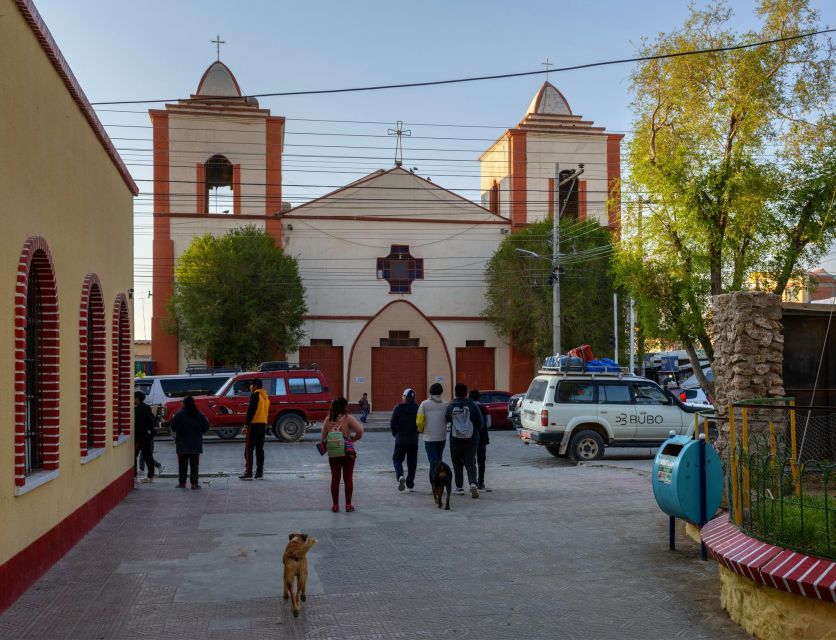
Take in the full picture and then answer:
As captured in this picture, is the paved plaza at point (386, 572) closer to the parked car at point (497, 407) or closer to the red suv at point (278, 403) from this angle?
the red suv at point (278, 403)

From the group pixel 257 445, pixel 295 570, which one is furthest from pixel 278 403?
pixel 295 570

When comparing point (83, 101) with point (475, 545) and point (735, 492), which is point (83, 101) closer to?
point (475, 545)

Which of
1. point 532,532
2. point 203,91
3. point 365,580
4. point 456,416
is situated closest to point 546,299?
point 203,91

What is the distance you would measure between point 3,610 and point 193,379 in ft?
71.8

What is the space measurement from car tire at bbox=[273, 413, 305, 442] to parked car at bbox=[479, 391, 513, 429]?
7.93 m

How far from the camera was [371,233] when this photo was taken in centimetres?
4141

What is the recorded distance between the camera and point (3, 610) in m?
7.46

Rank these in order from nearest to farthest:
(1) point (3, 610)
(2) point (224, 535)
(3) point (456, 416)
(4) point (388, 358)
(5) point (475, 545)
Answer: (1) point (3, 610), (5) point (475, 545), (2) point (224, 535), (3) point (456, 416), (4) point (388, 358)

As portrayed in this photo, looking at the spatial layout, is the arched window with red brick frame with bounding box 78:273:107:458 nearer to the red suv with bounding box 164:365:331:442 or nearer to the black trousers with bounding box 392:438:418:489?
the black trousers with bounding box 392:438:418:489

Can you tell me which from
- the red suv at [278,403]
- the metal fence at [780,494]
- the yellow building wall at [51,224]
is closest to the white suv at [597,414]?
the red suv at [278,403]

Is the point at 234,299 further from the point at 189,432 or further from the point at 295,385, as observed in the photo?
the point at 189,432

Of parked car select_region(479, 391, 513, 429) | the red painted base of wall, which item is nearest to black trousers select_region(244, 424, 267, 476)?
the red painted base of wall

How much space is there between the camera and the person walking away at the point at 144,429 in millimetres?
16812

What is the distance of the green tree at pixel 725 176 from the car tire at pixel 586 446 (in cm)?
318
